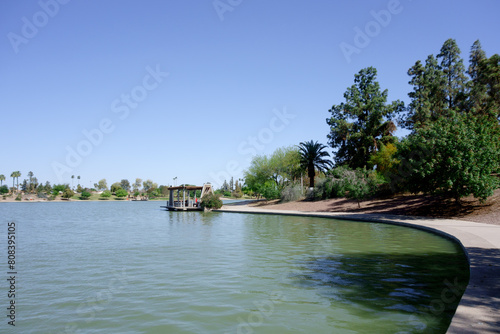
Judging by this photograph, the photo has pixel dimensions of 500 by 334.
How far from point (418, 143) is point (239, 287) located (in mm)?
21760

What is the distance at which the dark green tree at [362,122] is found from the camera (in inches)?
1805

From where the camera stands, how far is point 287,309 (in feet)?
24.5

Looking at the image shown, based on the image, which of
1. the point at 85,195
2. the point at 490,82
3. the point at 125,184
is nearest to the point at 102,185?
the point at 125,184

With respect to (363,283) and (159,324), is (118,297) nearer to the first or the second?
(159,324)

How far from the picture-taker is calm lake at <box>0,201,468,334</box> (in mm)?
6742

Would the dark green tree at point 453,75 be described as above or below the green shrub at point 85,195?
above

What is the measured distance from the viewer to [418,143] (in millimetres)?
26125

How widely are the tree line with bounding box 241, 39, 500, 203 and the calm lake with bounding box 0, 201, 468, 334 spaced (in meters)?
10.2

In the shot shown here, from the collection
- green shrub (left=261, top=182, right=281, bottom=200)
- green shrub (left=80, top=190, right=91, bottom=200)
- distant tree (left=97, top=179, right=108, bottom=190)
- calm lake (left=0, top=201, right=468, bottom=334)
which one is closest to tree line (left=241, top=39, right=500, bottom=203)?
green shrub (left=261, top=182, right=281, bottom=200)

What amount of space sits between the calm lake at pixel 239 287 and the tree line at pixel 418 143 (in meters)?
10.2

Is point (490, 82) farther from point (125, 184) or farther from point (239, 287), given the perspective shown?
point (125, 184)

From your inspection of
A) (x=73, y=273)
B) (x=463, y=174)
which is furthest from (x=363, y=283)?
(x=463, y=174)

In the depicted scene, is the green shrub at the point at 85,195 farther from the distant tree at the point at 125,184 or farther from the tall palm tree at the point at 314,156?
the tall palm tree at the point at 314,156

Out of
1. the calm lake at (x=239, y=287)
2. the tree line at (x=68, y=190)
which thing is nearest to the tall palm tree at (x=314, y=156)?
the calm lake at (x=239, y=287)
